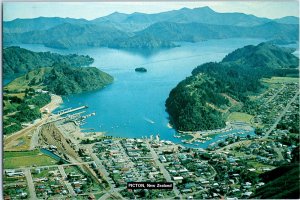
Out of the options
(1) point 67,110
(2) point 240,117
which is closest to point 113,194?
(1) point 67,110

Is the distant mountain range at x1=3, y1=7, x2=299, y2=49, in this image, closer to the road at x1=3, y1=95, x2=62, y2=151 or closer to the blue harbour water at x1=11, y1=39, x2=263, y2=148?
the blue harbour water at x1=11, y1=39, x2=263, y2=148

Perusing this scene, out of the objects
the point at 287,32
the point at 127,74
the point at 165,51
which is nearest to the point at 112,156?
the point at 127,74

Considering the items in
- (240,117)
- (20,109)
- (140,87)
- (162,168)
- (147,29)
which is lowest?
(162,168)

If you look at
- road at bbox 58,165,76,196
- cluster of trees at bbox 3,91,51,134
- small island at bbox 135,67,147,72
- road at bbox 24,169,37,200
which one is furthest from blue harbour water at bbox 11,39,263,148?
road at bbox 24,169,37,200

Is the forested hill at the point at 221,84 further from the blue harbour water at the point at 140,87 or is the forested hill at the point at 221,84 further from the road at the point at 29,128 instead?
the road at the point at 29,128

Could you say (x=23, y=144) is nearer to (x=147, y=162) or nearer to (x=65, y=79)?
(x=65, y=79)

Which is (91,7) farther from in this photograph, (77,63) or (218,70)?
(218,70)
